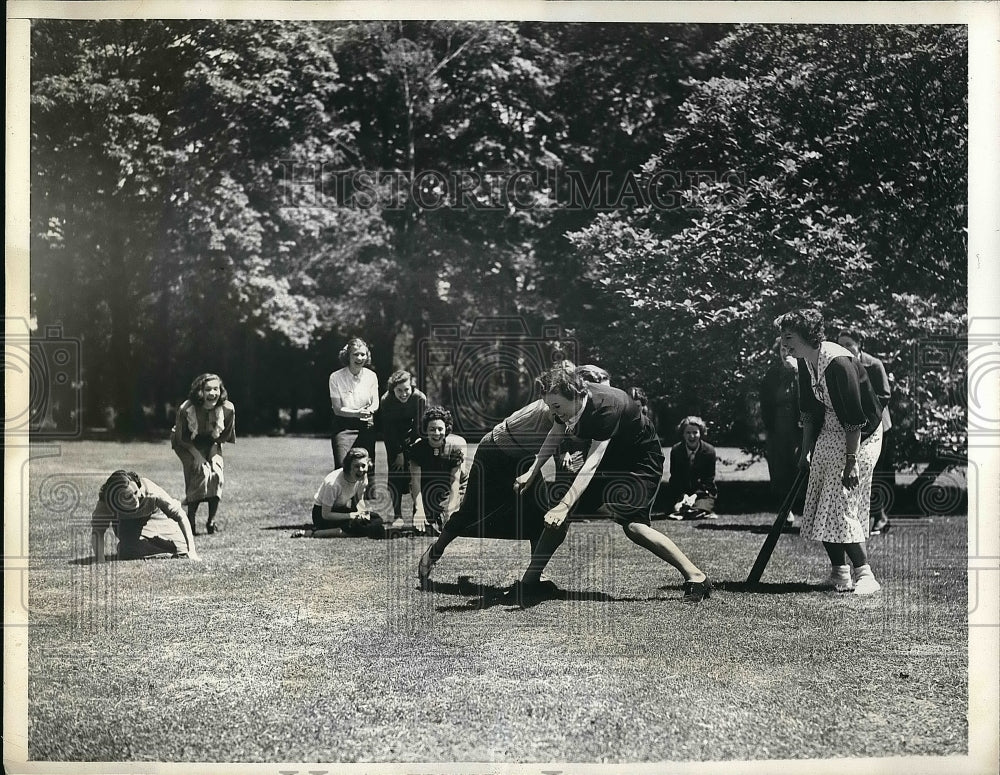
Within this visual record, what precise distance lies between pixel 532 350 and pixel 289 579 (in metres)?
1.99

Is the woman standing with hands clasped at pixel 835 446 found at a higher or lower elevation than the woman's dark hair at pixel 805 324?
lower

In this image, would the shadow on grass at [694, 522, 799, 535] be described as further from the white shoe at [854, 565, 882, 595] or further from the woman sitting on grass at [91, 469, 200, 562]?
the woman sitting on grass at [91, 469, 200, 562]

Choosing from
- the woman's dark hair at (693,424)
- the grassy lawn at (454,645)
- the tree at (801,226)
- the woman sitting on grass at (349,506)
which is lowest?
the grassy lawn at (454,645)

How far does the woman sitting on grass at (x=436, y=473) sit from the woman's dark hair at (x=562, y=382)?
598 millimetres

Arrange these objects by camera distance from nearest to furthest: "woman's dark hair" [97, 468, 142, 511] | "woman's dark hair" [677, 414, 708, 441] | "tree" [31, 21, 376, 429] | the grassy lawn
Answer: the grassy lawn < "tree" [31, 21, 376, 429] < "woman's dark hair" [97, 468, 142, 511] < "woman's dark hair" [677, 414, 708, 441]

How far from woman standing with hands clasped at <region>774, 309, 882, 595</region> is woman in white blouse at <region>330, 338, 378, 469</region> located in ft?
8.21

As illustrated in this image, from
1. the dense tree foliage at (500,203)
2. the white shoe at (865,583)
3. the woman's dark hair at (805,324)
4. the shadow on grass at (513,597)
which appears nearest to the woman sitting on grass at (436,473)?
the dense tree foliage at (500,203)

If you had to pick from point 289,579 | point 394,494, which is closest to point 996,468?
point 394,494

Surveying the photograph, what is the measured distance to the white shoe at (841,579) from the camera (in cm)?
629

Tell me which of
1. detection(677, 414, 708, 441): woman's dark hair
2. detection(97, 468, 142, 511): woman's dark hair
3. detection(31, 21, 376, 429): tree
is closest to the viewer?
detection(31, 21, 376, 429): tree

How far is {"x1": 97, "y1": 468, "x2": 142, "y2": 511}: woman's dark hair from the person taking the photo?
6.21 metres

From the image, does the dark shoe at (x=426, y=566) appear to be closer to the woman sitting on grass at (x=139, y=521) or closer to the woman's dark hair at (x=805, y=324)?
the woman sitting on grass at (x=139, y=521)

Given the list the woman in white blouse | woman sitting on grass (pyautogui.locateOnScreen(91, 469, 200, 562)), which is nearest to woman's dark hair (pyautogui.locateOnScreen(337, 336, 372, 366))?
the woman in white blouse

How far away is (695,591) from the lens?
619cm
